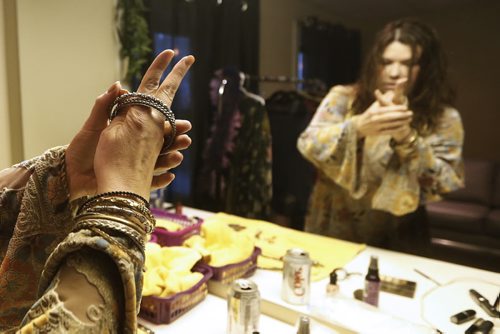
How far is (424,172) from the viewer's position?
1467 mm

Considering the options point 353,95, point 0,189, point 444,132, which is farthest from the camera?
point 353,95

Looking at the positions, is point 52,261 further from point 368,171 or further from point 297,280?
point 368,171

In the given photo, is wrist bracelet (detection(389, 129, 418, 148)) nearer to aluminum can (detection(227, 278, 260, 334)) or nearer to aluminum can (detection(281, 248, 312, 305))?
aluminum can (detection(281, 248, 312, 305))

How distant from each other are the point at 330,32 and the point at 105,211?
12.0 ft

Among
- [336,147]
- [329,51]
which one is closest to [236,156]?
[336,147]

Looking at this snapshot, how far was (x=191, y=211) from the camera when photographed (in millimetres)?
1854

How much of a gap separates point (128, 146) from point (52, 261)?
19 cm

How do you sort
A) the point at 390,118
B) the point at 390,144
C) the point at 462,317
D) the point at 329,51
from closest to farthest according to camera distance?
the point at 462,317
the point at 390,118
the point at 390,144
the point at 329,51

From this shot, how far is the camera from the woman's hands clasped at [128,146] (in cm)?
58

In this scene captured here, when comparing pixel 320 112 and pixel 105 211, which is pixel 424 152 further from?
pixel 105 211

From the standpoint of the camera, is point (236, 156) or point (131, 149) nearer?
point (131, 149)

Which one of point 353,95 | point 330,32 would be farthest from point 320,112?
point 330,32

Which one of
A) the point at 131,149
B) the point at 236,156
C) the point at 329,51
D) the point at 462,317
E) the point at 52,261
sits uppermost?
the point at 329,51

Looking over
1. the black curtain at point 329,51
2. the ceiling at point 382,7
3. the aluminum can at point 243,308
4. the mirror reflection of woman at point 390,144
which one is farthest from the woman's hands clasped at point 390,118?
the ceiling at point 382,7
